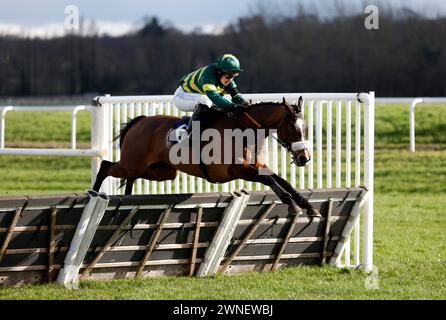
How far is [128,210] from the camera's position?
290 inches

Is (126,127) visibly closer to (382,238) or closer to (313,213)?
(313,213)

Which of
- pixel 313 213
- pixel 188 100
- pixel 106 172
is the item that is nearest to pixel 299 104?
pixel 313 213

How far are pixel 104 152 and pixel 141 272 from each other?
2186 mm

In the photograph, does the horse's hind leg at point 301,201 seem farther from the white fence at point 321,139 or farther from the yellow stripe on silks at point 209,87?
the yellow stripe on silks at point 209,87

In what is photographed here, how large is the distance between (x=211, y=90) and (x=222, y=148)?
0.45 metres

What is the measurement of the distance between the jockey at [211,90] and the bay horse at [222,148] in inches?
6.1

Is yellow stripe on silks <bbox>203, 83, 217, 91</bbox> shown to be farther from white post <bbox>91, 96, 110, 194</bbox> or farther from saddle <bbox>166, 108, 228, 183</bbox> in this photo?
white post <bbox>91, 96, 110, 194</bbox>

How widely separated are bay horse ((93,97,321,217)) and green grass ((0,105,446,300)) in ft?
2.21

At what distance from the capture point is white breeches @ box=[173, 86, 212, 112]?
27.5 feet

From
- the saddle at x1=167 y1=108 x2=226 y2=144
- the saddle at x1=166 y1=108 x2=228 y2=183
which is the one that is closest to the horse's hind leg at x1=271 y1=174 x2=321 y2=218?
the saddle at x1=166 y1=108 x2=228 y2=183

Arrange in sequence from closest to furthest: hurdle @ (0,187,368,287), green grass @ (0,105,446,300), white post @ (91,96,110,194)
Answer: green grass @ (0,105,446,300) < hurdle @ (0,187,368,287) < white post @ (91,96,110,194)

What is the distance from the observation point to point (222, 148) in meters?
8.10

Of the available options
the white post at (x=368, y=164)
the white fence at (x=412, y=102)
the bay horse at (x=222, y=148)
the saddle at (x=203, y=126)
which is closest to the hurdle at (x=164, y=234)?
the white post at (x=368, y=164)

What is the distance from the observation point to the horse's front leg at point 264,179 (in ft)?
24.9
